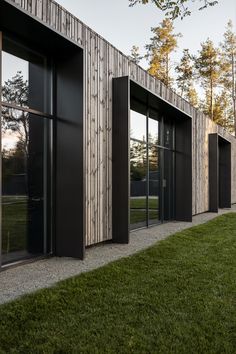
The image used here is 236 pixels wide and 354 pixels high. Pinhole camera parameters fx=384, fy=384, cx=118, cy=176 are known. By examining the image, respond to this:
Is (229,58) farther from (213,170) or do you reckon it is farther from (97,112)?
(97,112)

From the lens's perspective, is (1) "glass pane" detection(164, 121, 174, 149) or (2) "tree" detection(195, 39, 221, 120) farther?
(2) "tree" detection(195, 39, 221, 120)

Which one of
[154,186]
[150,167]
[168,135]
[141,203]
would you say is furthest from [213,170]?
[141,203]

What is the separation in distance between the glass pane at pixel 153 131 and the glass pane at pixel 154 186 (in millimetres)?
184

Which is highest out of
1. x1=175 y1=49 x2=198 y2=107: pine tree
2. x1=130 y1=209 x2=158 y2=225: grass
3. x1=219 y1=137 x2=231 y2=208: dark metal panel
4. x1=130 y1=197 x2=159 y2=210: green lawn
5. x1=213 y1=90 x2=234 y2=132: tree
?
x1=175 y1=49 x2=198 y2=107: pine tree

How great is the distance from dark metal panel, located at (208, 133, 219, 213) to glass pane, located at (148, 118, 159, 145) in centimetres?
Answer: 497

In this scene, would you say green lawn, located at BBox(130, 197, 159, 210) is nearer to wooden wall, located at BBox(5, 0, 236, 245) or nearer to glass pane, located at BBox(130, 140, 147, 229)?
glass pane, located at BBox(130, 140, 147, 229)

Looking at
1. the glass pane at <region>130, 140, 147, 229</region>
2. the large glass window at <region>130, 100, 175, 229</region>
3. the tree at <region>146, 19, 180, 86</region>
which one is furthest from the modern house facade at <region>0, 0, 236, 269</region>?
the tree at <region>146, 19, 180, 86</region>

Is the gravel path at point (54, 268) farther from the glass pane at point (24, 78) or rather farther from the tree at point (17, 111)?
the glass pane at point (24, 78)

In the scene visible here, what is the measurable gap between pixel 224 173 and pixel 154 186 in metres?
8.75

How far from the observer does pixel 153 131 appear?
10047 mm

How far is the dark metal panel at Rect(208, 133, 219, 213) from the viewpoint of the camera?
47.6 ft

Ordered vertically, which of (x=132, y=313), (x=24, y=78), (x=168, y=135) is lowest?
(x=132, y=313)

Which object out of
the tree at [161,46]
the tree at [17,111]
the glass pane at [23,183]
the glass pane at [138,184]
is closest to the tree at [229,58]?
the tree at [161,46]

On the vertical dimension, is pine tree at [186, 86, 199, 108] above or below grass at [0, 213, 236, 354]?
above
